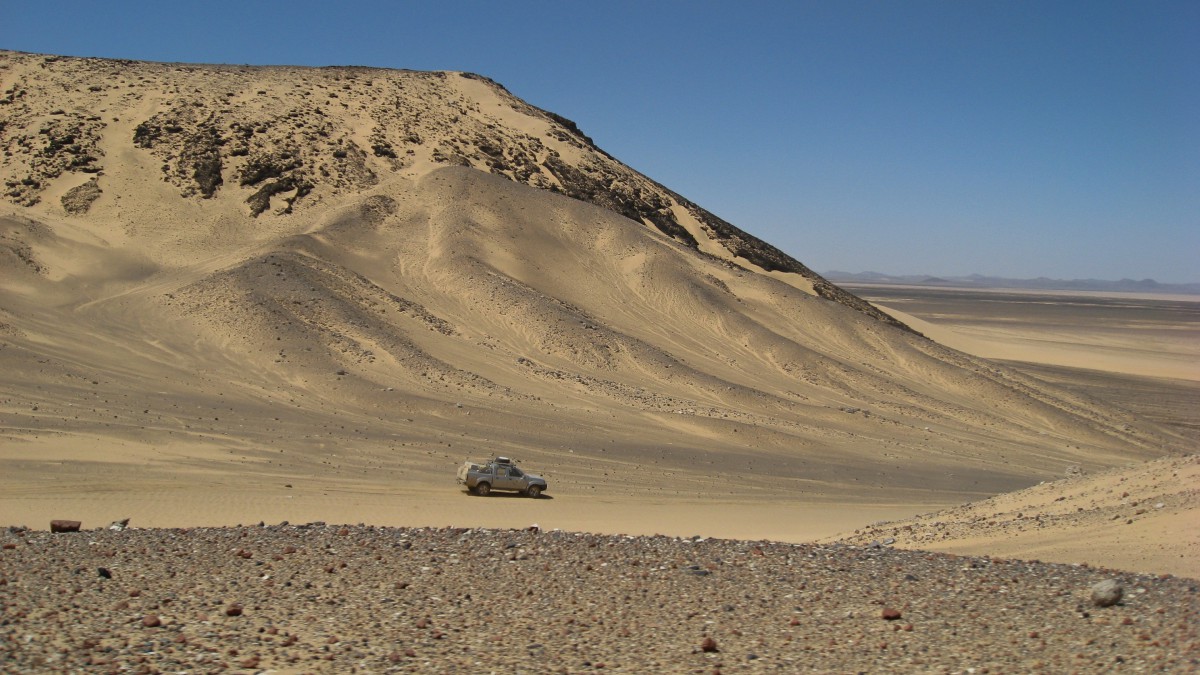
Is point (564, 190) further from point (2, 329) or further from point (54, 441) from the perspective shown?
point (54, 441)

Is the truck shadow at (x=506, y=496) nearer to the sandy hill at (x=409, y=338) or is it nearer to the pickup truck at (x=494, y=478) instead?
the pickup truck at (x=494, y=478)

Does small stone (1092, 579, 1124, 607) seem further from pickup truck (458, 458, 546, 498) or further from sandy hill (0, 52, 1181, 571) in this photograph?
pickup truck (458, 458, 546, 498)

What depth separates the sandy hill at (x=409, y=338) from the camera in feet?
73.0

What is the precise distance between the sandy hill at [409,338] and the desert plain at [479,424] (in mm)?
197

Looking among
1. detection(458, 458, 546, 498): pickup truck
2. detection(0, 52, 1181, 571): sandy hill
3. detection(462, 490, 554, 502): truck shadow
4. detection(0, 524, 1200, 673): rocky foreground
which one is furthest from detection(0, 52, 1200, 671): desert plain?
detection(458, 458, 546, 498): pickup truck

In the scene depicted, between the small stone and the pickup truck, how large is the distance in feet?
45.6

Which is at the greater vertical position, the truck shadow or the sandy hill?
the sandy hill

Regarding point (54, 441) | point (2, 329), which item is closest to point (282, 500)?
point (54, 441)

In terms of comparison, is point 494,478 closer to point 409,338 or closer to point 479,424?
point 479,424

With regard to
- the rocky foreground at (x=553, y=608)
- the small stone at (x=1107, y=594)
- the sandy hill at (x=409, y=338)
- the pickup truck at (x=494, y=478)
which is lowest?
the rocky foreground at (x=553, y=608)

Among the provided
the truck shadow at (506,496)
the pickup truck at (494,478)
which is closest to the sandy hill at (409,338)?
the truck shadow at (506,496)

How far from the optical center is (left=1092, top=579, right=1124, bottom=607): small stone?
8508mm

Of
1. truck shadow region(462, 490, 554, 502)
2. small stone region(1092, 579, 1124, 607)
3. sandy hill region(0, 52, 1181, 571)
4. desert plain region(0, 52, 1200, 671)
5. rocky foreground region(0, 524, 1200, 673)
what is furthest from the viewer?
sandy hill region(0, 52, 1181, 571)

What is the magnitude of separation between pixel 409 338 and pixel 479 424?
27.9ft
